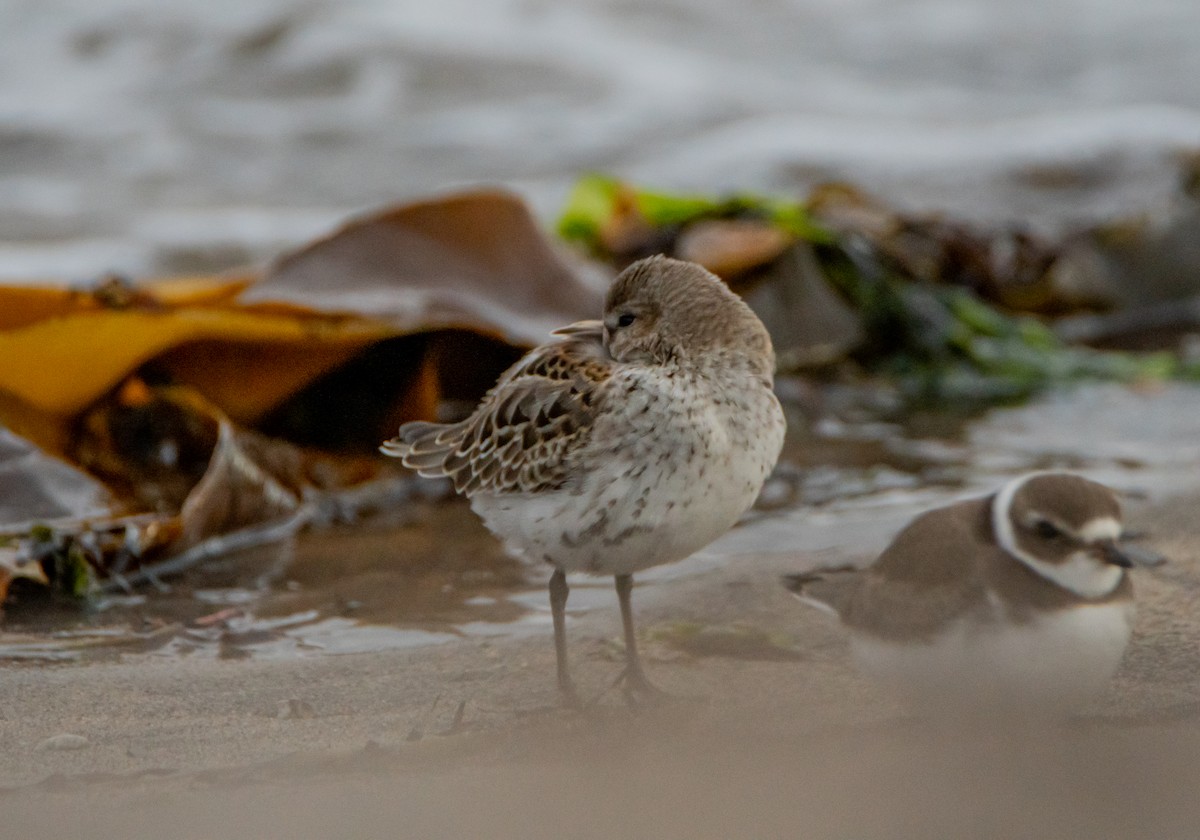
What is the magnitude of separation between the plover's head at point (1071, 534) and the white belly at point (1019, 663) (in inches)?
2.6

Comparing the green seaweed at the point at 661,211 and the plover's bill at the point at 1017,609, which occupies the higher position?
the green seaweed at the point at 661,211

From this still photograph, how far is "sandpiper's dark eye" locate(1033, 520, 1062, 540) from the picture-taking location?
10.3 feet

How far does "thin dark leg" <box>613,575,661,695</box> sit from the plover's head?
1007 millimetres

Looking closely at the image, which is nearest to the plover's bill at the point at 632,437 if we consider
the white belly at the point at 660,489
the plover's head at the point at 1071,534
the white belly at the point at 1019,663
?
the white belly at the point at 660,489

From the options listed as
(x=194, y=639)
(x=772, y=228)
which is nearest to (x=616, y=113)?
(x=772, y=228)

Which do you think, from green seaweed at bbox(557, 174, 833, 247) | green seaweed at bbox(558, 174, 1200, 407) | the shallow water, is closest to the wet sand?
the shallow water

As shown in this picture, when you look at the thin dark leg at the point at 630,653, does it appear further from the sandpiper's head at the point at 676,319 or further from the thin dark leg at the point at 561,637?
the sandpiper's head at the point at 676,319

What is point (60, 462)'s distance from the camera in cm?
501

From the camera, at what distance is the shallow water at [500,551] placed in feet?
13.9

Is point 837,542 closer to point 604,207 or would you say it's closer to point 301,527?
point 301,527

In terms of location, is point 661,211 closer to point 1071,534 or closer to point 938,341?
point 938,341

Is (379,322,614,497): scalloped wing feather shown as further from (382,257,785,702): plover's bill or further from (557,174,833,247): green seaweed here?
(557,174,833,247): green seaweed

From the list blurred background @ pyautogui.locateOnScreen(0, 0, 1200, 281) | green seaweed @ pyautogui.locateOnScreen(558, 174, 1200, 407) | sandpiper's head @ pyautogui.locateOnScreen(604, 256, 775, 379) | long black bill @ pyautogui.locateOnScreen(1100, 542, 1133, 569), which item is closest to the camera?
long black bill @ pyautogui.locateOnScreen(1100, 542, 1133, 569)

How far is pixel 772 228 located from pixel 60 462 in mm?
3523
